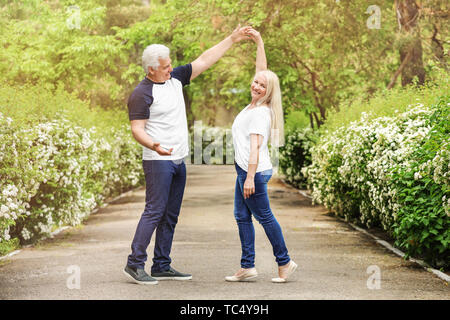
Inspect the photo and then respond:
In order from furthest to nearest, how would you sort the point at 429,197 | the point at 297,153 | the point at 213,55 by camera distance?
the point at 297,153 < the point at 429,197 < the point at 213,55

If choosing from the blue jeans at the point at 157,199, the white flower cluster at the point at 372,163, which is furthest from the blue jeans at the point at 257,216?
the white flower cluster at the point at 372,163

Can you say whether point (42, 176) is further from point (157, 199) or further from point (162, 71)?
point (162, 71)

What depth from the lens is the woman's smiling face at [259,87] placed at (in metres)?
7.08

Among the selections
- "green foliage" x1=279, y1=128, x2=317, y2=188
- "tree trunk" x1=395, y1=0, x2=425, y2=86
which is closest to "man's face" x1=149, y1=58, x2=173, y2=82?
"tree trunk" x1=395, y1=0, x2=425, y2=86

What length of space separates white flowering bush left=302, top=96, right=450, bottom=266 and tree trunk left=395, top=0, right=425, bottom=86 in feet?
19.3

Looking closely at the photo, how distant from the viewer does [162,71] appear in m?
7.10

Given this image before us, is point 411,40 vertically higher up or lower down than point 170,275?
higher up

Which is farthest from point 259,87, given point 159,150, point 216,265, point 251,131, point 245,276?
point 216,265

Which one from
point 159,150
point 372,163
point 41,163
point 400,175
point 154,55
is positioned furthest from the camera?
point 372,163

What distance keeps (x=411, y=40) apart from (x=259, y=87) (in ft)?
39.4

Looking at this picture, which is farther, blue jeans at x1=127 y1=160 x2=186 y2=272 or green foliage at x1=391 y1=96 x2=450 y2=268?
green foliage at x1=391 y1=96 x2=450 y2=268

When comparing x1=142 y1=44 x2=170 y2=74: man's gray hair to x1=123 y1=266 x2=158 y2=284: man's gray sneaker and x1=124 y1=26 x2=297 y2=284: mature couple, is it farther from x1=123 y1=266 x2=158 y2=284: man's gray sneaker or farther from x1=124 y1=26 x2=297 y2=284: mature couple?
x1=123 y1=266 x2=158 y2=284: man's gray sneaker

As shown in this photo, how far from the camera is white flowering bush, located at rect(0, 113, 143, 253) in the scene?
888 centimetres

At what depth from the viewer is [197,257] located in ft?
29.5
